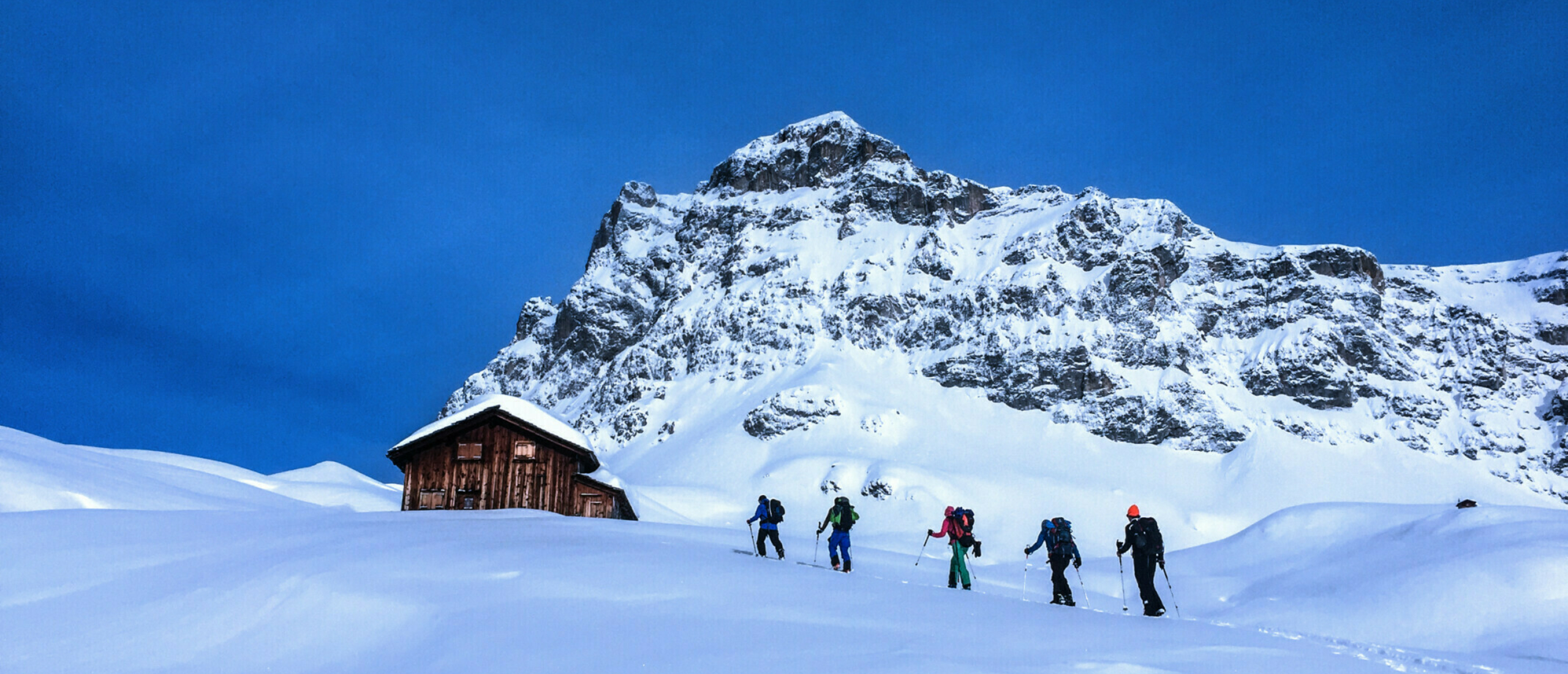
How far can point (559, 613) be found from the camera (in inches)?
326

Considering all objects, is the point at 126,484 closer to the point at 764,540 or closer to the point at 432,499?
the point at 432,499

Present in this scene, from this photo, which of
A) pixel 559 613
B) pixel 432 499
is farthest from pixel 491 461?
pixel 559 613

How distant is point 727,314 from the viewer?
5027 inches

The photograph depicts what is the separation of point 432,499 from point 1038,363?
95.2 metres

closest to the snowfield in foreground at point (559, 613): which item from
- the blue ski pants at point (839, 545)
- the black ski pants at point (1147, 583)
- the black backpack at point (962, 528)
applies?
the black ski pants at point (1147, 583)

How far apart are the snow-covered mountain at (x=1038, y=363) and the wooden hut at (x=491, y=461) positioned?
44173mm

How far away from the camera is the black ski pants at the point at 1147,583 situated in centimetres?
1235

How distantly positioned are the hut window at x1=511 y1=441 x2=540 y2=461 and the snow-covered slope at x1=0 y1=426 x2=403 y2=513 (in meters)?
6.05

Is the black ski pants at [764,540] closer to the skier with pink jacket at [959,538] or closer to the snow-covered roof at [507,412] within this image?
the skier with pink jacket at [959,538]

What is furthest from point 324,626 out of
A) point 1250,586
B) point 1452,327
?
point 1452,327

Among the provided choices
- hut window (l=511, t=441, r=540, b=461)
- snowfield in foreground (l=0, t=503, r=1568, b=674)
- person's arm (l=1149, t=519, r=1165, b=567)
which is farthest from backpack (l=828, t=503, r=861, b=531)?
hut window (l=511, t=441, r=540, b=461)

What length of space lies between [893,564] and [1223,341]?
11190 cm

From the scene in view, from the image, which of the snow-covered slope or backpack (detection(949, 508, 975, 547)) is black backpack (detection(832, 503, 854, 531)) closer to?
backpack (detection(949, 508, 975, 547))

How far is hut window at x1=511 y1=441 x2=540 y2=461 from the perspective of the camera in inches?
1092
